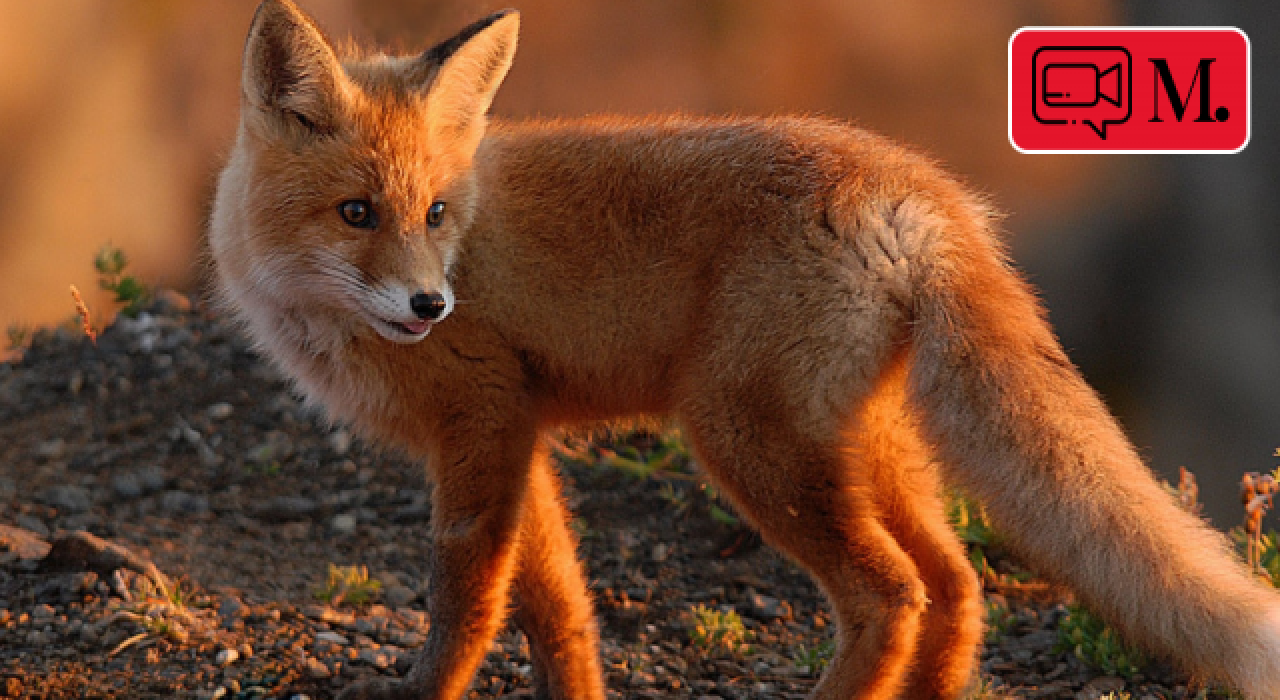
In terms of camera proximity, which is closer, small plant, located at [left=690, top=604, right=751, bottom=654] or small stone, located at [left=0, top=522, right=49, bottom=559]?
small stone, located at [left=0, top=522, right=49, bottom=559]

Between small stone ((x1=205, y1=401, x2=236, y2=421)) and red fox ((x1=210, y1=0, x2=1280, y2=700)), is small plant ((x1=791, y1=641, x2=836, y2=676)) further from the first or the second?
small stone ((x1=205, y1=401, x2=236, y2=421))

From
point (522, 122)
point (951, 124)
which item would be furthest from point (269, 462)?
point (951, 124)

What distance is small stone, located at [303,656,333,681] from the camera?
336cm

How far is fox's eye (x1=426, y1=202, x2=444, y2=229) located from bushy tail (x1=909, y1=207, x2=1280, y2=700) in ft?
3.86

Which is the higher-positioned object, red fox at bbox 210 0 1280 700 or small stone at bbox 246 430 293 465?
red fox at bbox 210 0 1280 700

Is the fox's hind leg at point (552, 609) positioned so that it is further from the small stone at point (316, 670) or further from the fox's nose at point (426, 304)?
the fox's nose at point (426, 304)

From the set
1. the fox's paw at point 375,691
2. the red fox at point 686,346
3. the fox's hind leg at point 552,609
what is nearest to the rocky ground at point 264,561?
the fox's paw at point 375,691

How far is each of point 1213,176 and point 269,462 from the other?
4.49m

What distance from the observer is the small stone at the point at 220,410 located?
16.7ft

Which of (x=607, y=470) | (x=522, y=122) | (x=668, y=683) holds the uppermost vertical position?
(x=522, y=122)

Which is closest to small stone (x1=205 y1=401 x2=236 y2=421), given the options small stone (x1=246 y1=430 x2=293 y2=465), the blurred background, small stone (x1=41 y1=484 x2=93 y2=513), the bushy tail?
small stone (x1=246 y1=430 x2=293 y2=465)

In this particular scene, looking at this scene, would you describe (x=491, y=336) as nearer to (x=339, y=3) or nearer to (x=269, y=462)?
(x=269, y=462)

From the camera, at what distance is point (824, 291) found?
2.91m

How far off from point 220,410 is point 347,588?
1479 mm
